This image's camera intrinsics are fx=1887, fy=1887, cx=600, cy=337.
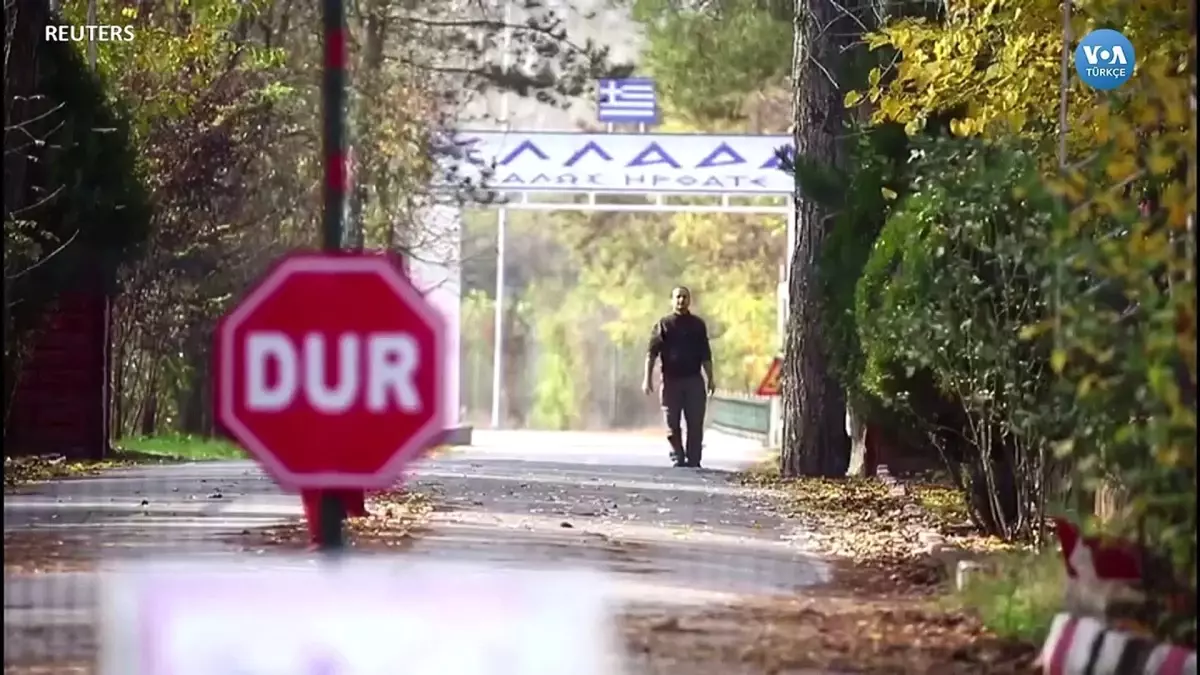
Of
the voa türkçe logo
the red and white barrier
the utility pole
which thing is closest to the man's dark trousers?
the red and white barrier

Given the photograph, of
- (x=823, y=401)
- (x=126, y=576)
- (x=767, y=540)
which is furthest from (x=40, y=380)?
(x=823, y=401)

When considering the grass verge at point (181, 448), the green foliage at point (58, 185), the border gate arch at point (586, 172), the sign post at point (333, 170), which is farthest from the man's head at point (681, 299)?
the green foliage at point (58, 185)

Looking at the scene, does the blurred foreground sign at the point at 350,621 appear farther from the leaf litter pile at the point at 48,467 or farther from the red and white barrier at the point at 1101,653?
the red and white barrier at the point at 1101,653

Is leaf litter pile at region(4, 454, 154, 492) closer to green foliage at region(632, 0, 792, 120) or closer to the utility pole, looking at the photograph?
the utility pole

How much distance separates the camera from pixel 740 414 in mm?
2957

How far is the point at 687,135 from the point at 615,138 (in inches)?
4.0

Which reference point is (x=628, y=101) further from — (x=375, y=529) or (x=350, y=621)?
(x=350, y=621)

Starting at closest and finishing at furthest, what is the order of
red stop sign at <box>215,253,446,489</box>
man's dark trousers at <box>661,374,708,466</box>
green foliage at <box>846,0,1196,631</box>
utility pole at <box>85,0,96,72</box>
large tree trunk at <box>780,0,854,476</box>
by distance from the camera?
green foliage at <box>846,0,1196,631</box>
red stop sign at <box>215,253,446,489</box>
man's dark trousers at <box>661,374,708,466</box>
utility pole at <box>85,0,96,72</box>
large tree trunk at <box>780,0,854,476</box>

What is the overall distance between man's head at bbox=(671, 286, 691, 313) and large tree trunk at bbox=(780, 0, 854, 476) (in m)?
0.33

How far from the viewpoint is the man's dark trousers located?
2648mm

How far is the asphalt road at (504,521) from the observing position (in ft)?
8.51

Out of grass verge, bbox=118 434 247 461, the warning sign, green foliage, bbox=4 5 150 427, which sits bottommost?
grass verge, bbox=118 434 247 461

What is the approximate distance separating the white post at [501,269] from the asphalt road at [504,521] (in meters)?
0.06

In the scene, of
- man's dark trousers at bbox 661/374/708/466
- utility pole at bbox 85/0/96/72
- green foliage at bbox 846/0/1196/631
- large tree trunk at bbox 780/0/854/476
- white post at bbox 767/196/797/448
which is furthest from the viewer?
large tree trunk at bbox 780/0/854/476
